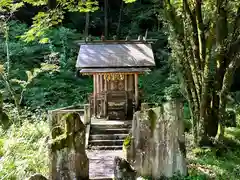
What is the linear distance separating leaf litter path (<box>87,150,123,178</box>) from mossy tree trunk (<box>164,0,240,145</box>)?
2.98 meters

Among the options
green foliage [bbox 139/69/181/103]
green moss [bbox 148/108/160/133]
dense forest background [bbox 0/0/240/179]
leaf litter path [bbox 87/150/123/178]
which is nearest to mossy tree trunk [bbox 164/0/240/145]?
dense forest background [bbox 0/0/240/179]

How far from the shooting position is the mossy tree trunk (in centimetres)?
1038

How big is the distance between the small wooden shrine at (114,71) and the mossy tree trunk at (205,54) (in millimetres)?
3026

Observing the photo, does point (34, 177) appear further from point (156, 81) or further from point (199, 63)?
point (156, 81)

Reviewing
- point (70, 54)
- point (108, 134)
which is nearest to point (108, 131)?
point (108, 134)

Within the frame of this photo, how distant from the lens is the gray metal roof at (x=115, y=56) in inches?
539

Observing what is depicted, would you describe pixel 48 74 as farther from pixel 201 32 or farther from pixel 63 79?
pixel 201 32

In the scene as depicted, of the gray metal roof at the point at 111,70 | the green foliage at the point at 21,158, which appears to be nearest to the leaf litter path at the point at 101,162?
the green foliage at the point at 21,158

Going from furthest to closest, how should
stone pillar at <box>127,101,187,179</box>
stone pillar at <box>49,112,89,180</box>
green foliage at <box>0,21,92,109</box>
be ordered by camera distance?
green foliage at <box>0,21,92,109</box> < stone pillar at <box>127,101,187,179</box> < stone pillar at <box>49,112,89,180</box>

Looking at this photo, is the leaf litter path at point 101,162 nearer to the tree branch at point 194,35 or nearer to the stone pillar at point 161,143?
the stone pillar at point 161,143

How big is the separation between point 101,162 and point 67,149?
8.34 feet

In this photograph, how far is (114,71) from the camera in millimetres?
13469

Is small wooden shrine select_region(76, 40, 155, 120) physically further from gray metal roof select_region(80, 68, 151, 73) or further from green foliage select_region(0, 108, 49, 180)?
green foliage select_region(0, 108, 49, 180)

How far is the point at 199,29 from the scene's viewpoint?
35.2 ft
